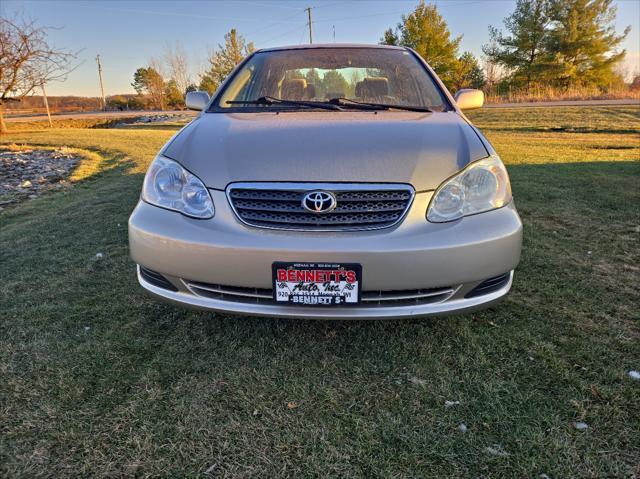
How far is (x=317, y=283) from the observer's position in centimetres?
167

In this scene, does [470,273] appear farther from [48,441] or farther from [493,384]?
[48,441]

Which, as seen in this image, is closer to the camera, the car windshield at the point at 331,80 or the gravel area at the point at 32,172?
the car windshield at the point at 331,80

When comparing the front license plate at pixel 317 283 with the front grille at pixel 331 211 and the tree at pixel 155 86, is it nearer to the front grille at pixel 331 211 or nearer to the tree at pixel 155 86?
the front grille at pixel 331 211

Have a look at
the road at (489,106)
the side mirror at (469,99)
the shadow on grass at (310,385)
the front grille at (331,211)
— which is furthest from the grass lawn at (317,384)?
the road at (489,106)

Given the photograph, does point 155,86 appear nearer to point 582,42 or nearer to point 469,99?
point 582,42

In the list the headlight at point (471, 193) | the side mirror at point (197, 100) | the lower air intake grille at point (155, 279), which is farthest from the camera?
the side mirror at point (197, 100)

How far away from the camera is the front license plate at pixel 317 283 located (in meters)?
1.64

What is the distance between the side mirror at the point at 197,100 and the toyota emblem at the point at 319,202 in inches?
67.4

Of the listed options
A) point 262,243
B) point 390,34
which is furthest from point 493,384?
point 390,34

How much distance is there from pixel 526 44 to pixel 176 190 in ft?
122

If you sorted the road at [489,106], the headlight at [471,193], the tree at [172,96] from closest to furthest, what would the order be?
the headlight at [471,193]
the road at [489,106]
the tree at [172,96]

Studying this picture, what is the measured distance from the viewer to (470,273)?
1716 mm

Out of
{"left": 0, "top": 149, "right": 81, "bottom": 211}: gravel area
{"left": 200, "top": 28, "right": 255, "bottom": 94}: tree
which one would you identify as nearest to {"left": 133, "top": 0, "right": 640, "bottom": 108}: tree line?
{"left": 200, "top": 28, "right": 255, "bottom": 94}: tree

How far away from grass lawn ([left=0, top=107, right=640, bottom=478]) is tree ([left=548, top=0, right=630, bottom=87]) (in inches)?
1389
